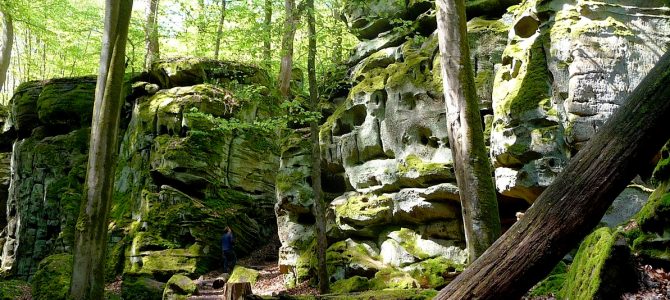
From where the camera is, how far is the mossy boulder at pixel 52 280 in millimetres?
11555

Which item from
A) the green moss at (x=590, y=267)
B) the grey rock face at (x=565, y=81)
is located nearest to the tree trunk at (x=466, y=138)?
the green moss at (x=590, y=267)

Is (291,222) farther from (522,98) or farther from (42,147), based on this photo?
(42,147)

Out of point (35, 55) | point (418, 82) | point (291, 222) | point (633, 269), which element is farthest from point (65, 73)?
point (633, 269)

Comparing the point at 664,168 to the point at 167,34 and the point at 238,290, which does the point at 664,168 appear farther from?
the point at 167,34

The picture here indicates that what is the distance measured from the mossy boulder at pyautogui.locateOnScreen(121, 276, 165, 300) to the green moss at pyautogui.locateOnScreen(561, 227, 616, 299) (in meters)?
10.4

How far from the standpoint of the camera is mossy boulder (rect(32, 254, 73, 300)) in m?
11.6

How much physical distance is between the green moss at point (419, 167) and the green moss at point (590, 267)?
625 cm

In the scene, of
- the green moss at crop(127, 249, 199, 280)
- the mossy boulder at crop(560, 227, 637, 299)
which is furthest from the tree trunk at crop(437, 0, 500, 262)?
the green moss at crop(127, 249, 199, 280)

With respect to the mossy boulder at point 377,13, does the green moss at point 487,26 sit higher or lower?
lower

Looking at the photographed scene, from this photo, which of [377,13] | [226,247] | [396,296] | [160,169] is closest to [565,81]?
[396,296]

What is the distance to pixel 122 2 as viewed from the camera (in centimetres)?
979

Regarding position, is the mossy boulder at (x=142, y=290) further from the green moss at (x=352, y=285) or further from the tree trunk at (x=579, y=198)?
the tree trunk at (x=579, y=198)

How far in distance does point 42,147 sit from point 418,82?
1772 centimetres

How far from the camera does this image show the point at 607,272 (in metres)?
3.94
